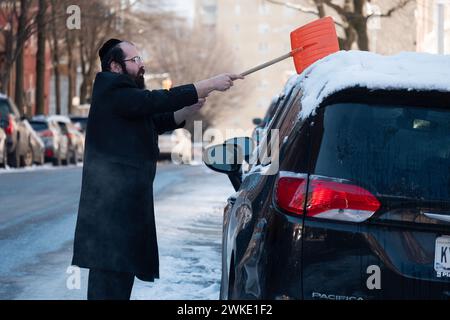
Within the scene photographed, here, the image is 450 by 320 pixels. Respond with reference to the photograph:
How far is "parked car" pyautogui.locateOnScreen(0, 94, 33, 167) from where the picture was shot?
2908 centimetres

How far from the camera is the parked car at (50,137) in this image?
3648cm

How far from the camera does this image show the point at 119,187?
5.85 meters

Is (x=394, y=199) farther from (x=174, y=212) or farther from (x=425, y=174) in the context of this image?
(x=174, y=212)

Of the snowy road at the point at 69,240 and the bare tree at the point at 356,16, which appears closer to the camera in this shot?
the snowy road at the point at 69,240

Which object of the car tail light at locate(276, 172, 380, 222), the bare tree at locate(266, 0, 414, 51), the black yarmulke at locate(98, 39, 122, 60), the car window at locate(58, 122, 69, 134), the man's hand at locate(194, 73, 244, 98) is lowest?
the car window at locate(58, 122, 69, 134)

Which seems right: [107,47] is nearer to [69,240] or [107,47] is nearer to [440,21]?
[69,240]

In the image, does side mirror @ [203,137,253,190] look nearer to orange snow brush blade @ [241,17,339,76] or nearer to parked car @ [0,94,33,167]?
orange snow brush blade @ [241,17,339,76]

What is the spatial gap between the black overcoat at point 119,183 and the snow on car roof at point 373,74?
0.87 meters

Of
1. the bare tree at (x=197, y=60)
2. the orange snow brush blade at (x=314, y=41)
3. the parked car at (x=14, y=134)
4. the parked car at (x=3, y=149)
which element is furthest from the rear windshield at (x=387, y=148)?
the bare tree at (x=197, y=60)

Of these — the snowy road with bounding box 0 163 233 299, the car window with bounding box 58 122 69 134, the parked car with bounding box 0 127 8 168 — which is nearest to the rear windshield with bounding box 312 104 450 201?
the snowy road with bounding box 0 163 233 299

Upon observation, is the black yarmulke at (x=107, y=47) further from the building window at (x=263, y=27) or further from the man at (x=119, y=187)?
the building window at (x=263, y=27)

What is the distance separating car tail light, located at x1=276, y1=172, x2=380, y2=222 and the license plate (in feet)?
0.92

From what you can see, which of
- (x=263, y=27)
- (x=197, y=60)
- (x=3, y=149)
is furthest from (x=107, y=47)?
(x=263, y=27)

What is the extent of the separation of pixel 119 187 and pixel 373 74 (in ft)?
4.76
